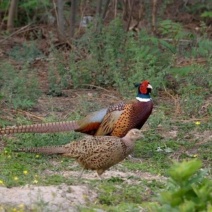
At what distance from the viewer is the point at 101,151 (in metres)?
8.86

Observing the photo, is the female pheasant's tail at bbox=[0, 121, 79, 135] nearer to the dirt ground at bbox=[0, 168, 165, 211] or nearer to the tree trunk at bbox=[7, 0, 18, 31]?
the dirt ground at bbox=[0, 168, 165, 211]

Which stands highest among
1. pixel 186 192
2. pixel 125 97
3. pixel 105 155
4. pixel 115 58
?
pixel 186 192

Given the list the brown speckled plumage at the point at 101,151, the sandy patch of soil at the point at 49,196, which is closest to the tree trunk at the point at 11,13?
the brown speckled plumage at the point at 101,151

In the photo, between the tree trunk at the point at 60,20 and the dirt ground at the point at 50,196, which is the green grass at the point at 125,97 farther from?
the tree trunk at the point at 60,20

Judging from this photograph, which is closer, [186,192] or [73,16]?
[186,192]

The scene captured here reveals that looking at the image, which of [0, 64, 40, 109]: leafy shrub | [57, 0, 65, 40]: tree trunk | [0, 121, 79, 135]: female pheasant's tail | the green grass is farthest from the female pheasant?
[57, 0, 65, 40]: tree trunk

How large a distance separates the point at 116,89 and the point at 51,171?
399 centimetres

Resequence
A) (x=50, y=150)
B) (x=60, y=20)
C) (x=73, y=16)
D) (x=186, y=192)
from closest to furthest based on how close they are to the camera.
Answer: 1. (x=186, y=192)
2. (x=50, y=150)
3. (x=73, y=16)
4. (x=60, y=20)

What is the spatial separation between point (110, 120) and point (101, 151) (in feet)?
4.91

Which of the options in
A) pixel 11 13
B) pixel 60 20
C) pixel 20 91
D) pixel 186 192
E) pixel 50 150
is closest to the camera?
pixel 186 192

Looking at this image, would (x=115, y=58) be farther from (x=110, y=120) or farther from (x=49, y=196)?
(x=49, y=196)

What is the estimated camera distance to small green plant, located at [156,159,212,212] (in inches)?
209

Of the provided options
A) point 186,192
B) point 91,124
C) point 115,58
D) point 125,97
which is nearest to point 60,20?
point 115,58

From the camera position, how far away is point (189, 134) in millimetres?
11367
